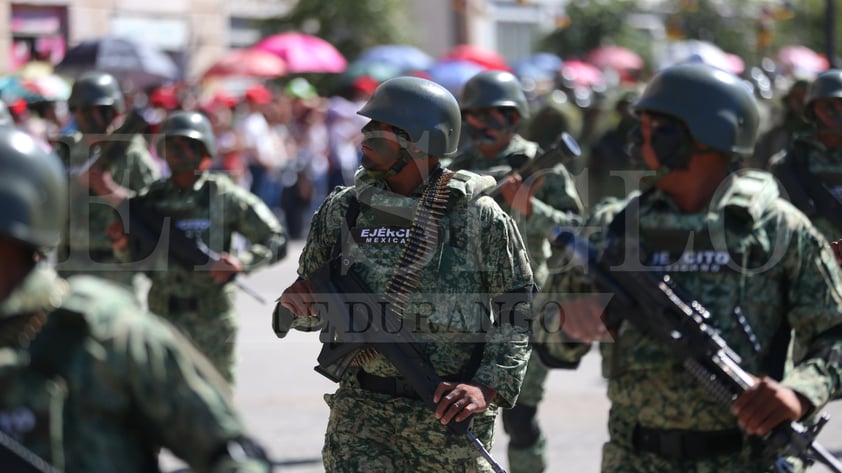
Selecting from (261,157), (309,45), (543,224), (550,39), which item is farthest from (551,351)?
(550,39)

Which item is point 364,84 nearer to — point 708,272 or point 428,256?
point 428,256

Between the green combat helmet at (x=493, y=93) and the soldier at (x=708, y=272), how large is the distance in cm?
301

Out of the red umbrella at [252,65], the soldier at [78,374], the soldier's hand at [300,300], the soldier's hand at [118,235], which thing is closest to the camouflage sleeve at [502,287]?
the soldier's hand at [300,300]

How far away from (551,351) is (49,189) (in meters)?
2.08

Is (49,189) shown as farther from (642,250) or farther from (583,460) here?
(583,460)

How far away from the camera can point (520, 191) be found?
6.65 metres

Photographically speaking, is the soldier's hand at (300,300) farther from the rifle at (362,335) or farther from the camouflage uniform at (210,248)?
the camouflage uniform at (210,248)

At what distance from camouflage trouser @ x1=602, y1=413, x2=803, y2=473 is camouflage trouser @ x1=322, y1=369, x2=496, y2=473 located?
58 cm

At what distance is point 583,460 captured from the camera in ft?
24.6

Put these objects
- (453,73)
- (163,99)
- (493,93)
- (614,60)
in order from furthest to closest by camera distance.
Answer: (614,60)
(453,73)
(163,99)
(493,93)

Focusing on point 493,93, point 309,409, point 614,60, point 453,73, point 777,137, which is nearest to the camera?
point 493,93

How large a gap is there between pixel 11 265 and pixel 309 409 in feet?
20.8

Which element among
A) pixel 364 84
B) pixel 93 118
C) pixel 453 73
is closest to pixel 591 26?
pixel 364 84

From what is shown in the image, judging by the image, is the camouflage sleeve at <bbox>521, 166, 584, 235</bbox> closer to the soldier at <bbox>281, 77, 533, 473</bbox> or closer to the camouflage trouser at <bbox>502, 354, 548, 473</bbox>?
the camouflage trouser at <bbox>502, 354, 548, 473</bbox>
